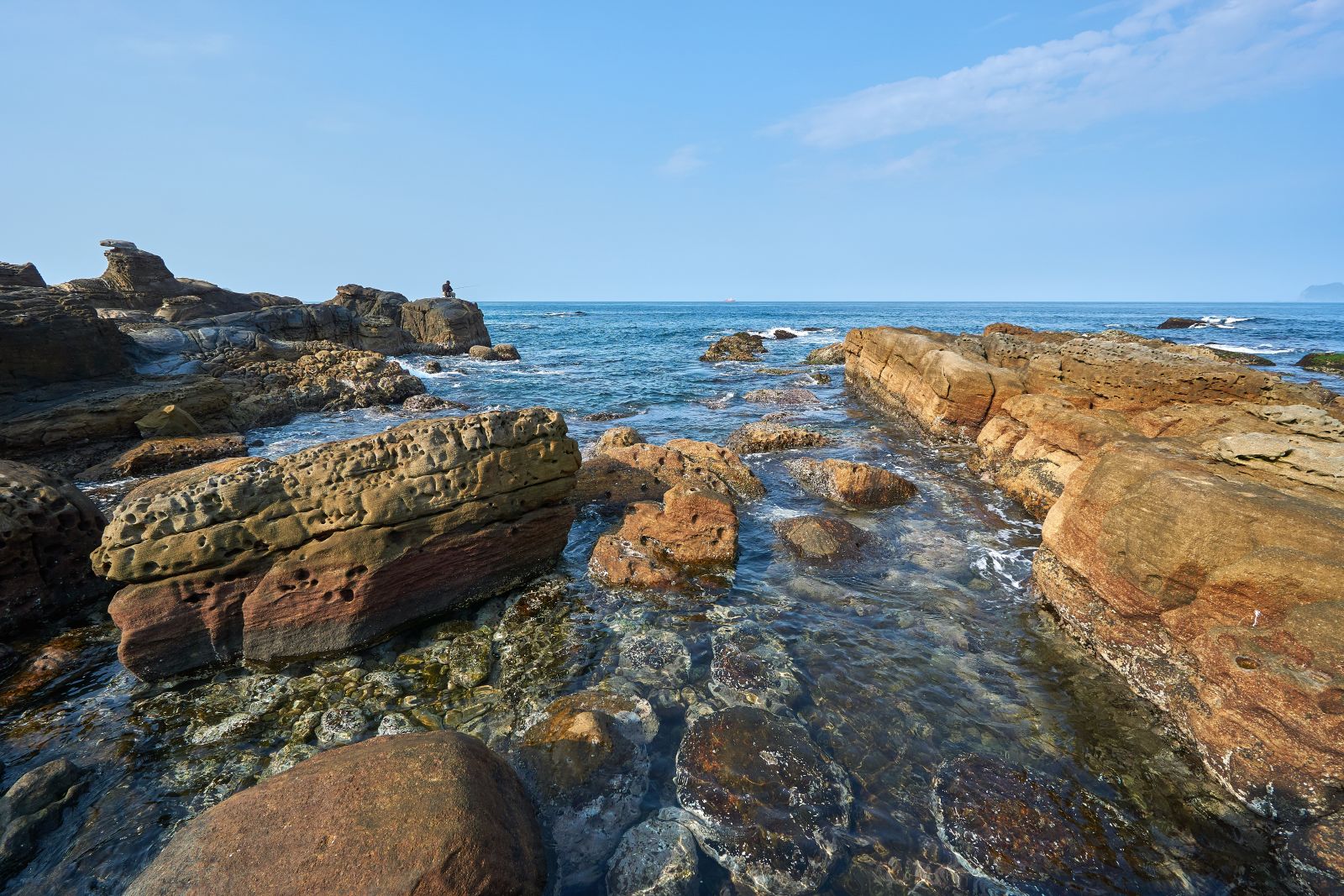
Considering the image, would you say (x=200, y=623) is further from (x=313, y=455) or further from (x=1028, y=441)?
(x=1028, y=441)

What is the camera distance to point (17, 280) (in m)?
20.0

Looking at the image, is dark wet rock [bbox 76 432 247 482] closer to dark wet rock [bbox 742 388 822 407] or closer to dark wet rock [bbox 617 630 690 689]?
dark wet rock [bbox 617 630 690 689]

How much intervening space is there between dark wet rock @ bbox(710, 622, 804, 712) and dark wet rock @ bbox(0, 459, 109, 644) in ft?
23.8

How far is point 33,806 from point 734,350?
106 ft

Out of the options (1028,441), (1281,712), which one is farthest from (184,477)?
(1028,441)

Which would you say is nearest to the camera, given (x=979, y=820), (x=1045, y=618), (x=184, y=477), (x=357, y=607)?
(x=979, y=820)

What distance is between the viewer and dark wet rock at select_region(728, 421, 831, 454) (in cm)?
1270

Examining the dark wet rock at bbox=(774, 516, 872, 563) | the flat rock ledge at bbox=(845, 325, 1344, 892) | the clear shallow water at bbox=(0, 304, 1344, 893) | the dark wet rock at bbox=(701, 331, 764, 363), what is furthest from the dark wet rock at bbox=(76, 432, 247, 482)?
the dark wet rock at bbox=(701, 331, 764, 363)

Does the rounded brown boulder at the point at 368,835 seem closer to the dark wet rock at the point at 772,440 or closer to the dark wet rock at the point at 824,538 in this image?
the dark wet rock at the point at 824,538

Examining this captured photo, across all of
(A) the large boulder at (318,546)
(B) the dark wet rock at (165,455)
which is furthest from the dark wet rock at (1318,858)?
(B) the dark wet rock at (165,455)

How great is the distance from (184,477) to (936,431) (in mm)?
14651

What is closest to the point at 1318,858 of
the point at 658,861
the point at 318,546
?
the point at 658,861

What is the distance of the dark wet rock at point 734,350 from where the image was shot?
32.9m

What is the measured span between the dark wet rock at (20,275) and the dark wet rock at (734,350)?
28.7 meters
